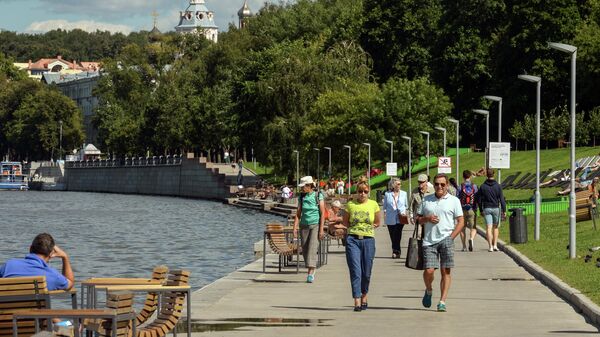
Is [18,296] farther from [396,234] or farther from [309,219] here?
[396,234]

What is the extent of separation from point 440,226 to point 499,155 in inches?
1005

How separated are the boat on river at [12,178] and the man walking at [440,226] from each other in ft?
Answer: 549

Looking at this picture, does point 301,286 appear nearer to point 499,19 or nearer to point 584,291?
point 584,291

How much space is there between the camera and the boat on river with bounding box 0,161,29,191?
184 metres

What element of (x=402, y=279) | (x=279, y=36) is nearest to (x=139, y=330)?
(x=402, y=279)

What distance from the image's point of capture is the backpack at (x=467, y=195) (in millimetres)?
35062

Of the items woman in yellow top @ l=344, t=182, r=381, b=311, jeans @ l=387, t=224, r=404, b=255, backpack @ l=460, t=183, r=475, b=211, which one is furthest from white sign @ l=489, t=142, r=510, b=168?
woman in yellow top @ l=344, t=182, r=381, b=311

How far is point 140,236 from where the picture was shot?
66000mm

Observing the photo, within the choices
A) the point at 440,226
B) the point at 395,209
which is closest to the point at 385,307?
the point at 440,226

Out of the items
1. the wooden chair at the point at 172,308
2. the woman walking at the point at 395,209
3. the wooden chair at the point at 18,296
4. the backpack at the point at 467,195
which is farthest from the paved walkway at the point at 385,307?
the backpack at the point at 467,195

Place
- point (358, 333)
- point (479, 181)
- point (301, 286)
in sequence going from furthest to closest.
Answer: point (479, 181) < point (301, 286) < point (358, 333)

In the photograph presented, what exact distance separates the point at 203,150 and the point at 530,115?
54957 millimetres

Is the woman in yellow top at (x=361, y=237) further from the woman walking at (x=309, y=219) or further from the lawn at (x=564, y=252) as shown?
the woman walking at (x=309, y=219)

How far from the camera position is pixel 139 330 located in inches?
607
